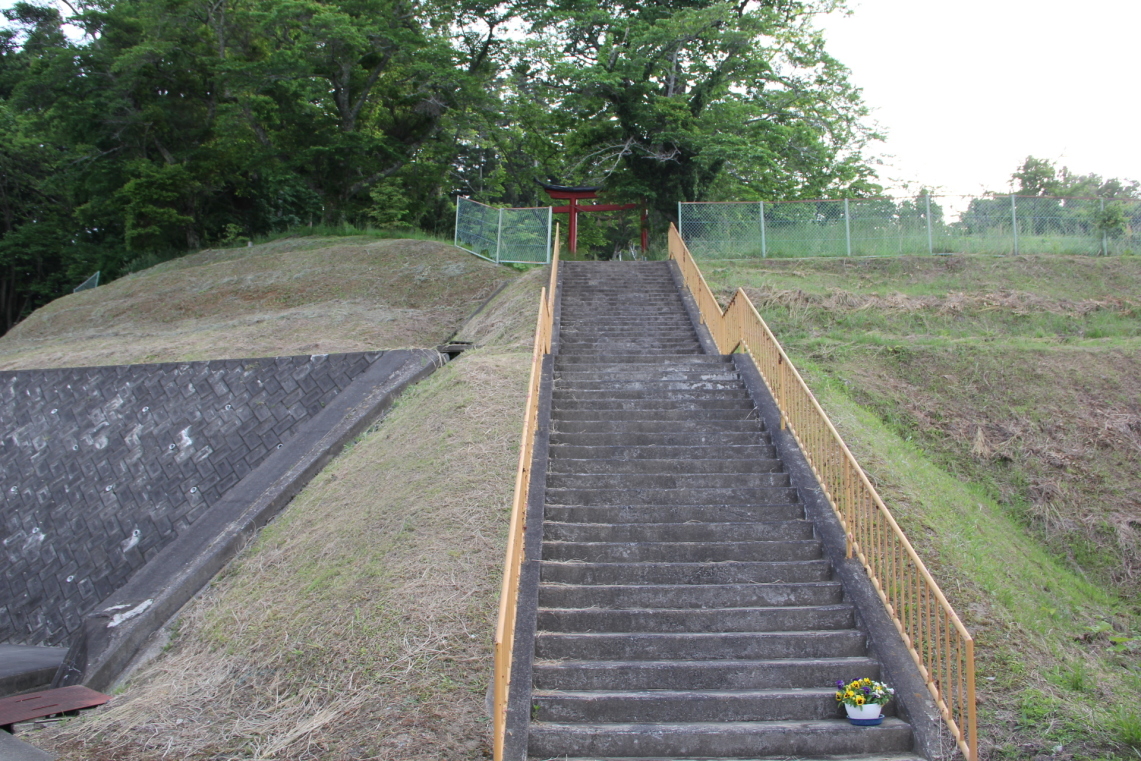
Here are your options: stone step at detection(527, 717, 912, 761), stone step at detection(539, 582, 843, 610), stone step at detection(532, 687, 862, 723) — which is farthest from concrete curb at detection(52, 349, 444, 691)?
stone step at detection(527, 717, 912, 761)

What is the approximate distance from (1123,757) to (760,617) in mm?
2358

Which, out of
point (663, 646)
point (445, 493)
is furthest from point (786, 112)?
point (663, 646)

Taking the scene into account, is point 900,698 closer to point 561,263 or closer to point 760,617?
point 760,617

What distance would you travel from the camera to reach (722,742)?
5141mm

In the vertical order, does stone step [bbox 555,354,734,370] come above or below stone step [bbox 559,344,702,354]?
below

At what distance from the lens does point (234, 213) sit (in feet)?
96.9

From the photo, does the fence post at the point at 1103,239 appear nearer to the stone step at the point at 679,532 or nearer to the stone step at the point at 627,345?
the stone step at the point at 627,345

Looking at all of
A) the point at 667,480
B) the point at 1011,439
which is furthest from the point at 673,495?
the point at 1011,439

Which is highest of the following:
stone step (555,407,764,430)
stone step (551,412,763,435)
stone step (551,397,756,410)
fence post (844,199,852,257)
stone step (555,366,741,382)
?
fence post (844,199,852,257)

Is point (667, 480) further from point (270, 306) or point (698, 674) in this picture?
point (270, 306)

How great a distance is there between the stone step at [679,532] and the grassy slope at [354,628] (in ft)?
2.10

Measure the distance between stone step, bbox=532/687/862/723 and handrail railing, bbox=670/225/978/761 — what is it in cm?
51

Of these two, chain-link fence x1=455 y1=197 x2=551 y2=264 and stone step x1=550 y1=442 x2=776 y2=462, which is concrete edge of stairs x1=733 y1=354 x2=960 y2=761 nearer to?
stone step x1=550 y1=442 x2=776 y2=462

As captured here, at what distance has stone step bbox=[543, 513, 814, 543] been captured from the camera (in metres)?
7.09
